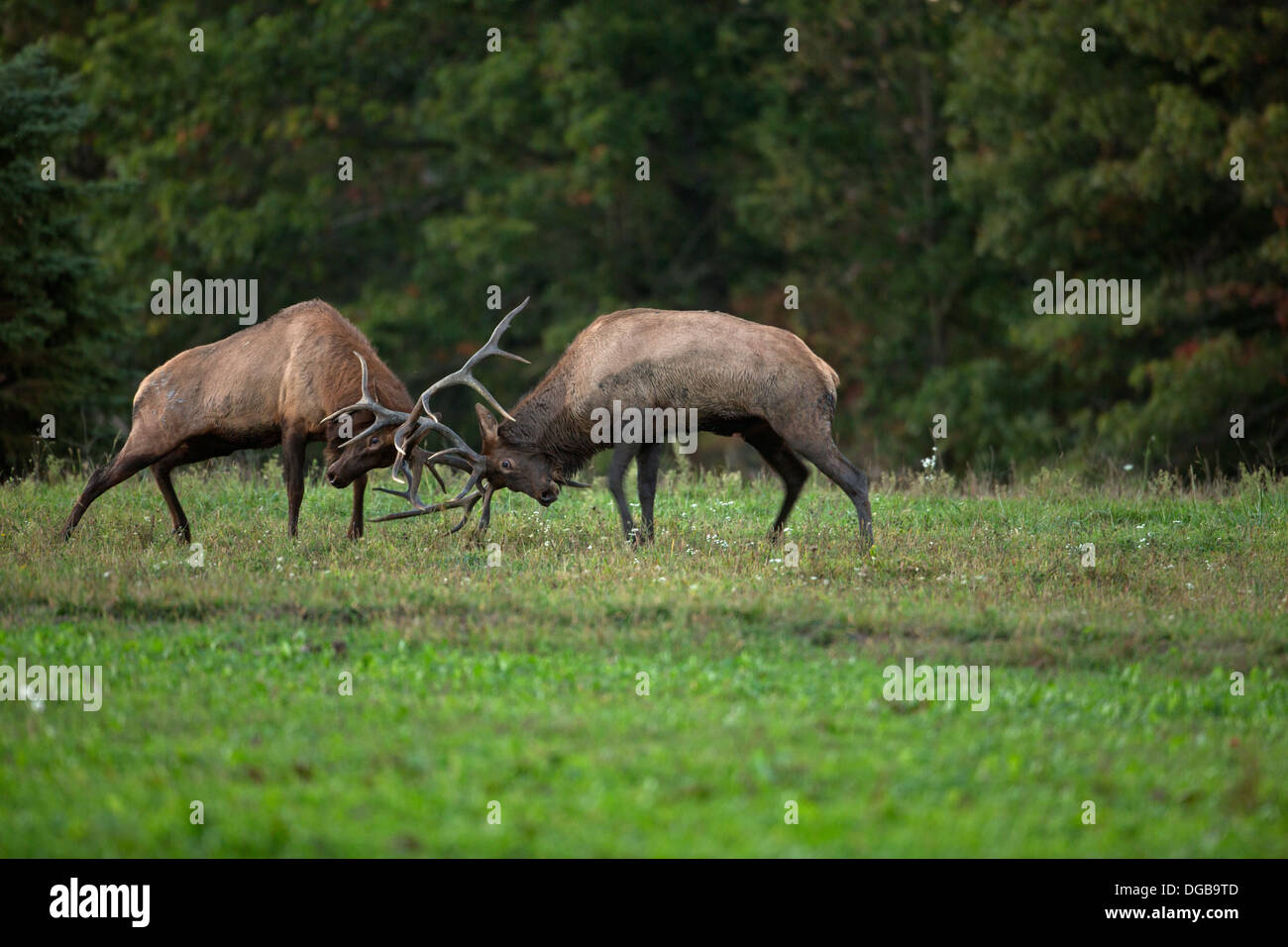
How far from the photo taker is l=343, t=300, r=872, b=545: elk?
36.7 ft

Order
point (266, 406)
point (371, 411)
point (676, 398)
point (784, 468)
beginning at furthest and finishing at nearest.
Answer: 1. point (784, 468)
2. point (266, 406)
3. point (371, 411)
4. point (676, 398)

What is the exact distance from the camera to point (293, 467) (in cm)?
1159

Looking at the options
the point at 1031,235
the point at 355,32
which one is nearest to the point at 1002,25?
the point at 1031,235

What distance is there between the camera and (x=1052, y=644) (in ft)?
28.0

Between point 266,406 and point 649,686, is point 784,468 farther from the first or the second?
point 649,686

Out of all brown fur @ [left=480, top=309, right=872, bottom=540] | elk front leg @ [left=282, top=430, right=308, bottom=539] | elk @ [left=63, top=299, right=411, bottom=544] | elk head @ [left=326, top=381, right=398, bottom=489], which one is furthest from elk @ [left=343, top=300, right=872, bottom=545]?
elk front leg @ [left=282, top=430, right=308, bottom=539]

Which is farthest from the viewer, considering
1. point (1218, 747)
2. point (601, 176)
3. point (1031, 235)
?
point (601, 176)

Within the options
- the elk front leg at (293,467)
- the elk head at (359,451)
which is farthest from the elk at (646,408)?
the elk front leg at (293,467)

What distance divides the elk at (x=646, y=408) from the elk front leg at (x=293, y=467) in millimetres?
600

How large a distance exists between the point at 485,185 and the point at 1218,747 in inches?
910

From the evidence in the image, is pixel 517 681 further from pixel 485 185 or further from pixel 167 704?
pixel 485 185

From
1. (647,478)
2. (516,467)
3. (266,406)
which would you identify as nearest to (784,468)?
(647,478)

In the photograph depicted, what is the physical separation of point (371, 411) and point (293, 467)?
748 mm

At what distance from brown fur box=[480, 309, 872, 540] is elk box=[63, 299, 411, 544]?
43.6 inches
